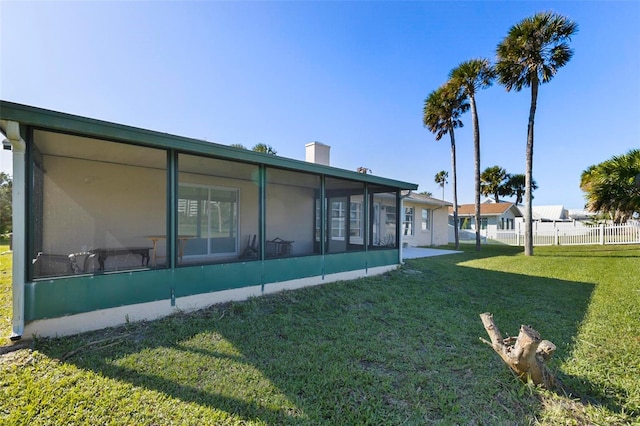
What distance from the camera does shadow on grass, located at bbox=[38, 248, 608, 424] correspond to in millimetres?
2637

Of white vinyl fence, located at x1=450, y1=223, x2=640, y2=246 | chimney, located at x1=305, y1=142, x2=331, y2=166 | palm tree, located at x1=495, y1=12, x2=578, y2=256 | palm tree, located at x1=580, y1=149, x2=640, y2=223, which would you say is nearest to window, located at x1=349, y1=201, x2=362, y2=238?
chimney, located at x1=305, y1=142, x2=331, y2=166

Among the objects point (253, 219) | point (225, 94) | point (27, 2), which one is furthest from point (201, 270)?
point (225, 94)

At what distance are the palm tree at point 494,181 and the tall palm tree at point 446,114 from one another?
22305 millimetres

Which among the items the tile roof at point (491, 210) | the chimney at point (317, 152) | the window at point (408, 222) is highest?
the chimney at point (317, 152)

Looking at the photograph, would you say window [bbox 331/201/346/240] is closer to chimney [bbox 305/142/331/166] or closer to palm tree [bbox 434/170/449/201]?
chimney [bbox 305/142/331/166]

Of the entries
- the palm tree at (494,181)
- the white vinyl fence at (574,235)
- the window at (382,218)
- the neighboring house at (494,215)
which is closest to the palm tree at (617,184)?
the white vinyl fence at (574,235)

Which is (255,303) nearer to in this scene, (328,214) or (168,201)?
(168,201)

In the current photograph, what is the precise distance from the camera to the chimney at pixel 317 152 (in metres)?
8.97

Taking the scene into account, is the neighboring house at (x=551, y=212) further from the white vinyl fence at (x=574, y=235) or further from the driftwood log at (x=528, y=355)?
the driftwood log at (x=528, y=355)

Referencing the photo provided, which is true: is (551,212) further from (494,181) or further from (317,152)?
(317,152)

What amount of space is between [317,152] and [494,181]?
33672 mm

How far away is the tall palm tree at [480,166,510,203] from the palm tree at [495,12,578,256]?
968 inches

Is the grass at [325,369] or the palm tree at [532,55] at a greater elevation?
the palm tree at [532,55]

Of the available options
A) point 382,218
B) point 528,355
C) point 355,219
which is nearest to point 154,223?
point 355,219
